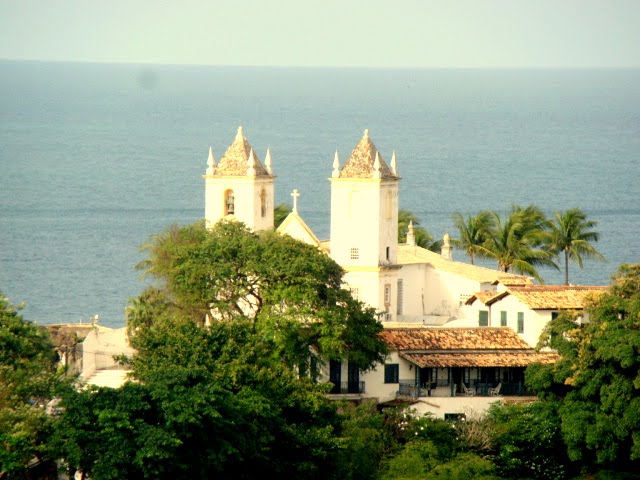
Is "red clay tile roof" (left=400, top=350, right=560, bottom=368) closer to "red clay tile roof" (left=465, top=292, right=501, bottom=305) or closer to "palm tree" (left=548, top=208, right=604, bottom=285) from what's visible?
"red clay tile roof" (left=465, top=292, right=501, bottom=305)

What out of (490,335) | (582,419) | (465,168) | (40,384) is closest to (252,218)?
(490,335)

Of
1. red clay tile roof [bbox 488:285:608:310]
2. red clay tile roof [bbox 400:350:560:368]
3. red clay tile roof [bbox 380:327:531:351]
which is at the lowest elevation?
red clay tile roof [bbox 400:350:560:368]

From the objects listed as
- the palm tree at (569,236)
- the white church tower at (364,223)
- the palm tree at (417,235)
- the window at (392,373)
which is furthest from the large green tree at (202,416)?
the palm tree at (569,236)

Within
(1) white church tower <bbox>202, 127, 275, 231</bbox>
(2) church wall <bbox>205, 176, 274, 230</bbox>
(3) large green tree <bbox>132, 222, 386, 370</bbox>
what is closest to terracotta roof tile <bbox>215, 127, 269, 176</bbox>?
(1) white church tower <bbox>202, 127, 275, 231</bbox>

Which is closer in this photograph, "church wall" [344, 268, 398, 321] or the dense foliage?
"church wall" [344, 268, 398, 321]

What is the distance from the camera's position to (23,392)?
44.3 m

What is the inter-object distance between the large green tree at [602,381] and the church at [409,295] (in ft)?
8.32

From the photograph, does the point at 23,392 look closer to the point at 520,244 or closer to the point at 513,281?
the point at 513,281

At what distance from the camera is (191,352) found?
162 ft

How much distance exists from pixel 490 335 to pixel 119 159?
13953 cm

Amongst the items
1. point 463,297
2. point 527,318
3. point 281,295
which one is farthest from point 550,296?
point 463,297

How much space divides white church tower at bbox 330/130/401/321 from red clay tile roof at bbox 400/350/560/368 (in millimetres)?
9062

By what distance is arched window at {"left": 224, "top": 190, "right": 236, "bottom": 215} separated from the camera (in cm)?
6981

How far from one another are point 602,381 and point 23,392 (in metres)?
16.1
